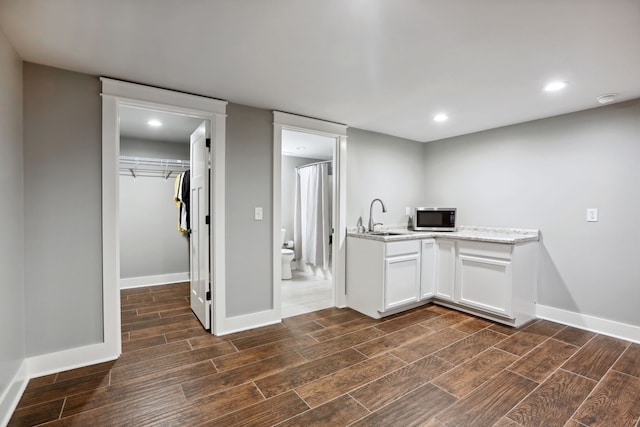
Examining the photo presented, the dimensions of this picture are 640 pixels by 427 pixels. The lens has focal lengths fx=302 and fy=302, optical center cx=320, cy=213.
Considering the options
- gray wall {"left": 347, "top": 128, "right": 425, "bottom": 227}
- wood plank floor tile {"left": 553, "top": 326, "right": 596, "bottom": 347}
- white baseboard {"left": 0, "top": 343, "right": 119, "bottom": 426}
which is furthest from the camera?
gray wall {"left": 347, "top": 128, "right": 425, "bottom": 227}

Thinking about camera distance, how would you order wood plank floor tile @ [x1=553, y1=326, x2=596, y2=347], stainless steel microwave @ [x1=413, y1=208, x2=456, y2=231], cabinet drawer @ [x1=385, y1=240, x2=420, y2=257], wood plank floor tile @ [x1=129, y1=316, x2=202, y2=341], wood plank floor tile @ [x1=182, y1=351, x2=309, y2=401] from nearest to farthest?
wood plank floor tile @ [x1=182, y1=351, x2=309, y2=401]
wood plank floor tile @ [x1=553, y1=326, x2=596, y2=347]
wood plank floor tile @ [x1=129, y1=316, x2=202, y2=341]
cabinet drawer @ [x1=385, y1=240, x2=420, y2=257]
stainless steel microwave @ [x1=413, y1=208, x2=456, y2=231]

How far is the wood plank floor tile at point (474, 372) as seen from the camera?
2.05 m

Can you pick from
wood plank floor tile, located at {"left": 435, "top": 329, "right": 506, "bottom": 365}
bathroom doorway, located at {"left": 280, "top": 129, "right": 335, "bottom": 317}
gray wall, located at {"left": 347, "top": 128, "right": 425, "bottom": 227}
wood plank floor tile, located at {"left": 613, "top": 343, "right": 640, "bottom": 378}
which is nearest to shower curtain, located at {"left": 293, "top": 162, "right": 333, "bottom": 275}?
bathroom doorway, located at {"left": 280, "top": 129, "right": 335, "bottom": 317}

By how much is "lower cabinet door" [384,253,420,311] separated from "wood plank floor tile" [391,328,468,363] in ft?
1.81

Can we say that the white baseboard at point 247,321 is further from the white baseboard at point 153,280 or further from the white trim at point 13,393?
the white baseboard at point 153,280

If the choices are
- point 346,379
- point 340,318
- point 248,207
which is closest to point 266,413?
point 346,379

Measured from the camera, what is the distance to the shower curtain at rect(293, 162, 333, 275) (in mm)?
5070

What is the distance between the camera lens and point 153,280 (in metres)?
4.64

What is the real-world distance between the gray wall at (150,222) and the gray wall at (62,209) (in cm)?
240

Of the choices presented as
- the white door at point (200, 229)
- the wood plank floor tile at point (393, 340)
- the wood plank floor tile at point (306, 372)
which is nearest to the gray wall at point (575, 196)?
the wood plank floor tile at point (393, 340)

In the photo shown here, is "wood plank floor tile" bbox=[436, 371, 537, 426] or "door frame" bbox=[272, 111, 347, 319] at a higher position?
"door frame" bbox=[272, 111, 347, 319]

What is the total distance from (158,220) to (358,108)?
139 inches

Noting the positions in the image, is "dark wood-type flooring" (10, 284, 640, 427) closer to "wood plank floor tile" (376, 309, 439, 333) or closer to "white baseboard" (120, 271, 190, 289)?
"wood plank floor tile" (376, 309, 439, 333)

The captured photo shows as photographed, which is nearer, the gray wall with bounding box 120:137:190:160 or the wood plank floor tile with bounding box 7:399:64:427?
the wood plank floor tile with bounding box 7:399:64:427
